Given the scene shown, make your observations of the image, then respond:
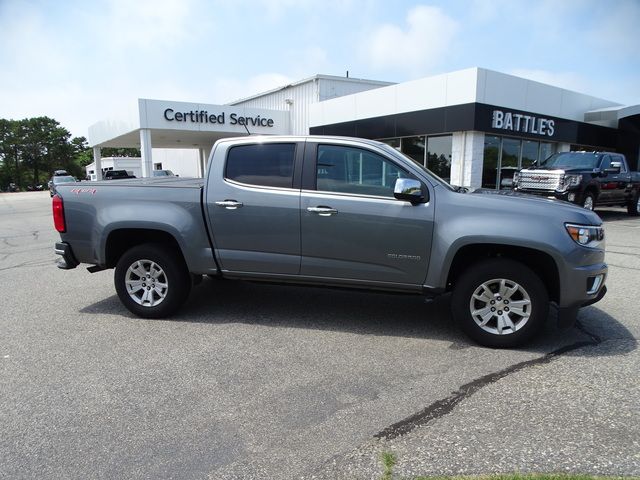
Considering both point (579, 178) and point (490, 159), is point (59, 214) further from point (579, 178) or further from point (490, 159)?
point (490, 159)

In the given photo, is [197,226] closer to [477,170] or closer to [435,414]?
[435,414]

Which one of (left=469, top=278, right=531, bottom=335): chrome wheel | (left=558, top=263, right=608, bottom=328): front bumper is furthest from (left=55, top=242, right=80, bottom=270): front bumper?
(left=558, top=263, right=608, bottom=328): front bumper

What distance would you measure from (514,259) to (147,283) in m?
3.85

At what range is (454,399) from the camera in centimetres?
329

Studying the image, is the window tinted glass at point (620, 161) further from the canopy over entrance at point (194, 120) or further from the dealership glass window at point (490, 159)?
the canopy over entrance at point (194, 120)

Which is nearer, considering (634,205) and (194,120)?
(634,205)

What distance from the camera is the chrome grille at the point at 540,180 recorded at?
42.8ft

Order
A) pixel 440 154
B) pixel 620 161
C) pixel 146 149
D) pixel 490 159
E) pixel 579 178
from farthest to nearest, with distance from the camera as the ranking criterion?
pixel 146 149
pixel 440 154
pixel 490 159
pixel 620 161
pixel 579 178

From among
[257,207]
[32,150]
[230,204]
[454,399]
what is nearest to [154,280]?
[230,204]

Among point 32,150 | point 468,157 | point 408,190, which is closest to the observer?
point 408,190

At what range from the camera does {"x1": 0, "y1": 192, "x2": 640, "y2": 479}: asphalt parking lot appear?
2627 millimetres

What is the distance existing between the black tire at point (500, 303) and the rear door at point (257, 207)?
1.68 meters

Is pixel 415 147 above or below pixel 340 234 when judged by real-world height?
above

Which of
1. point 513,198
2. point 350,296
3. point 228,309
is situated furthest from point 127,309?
point 513,198
